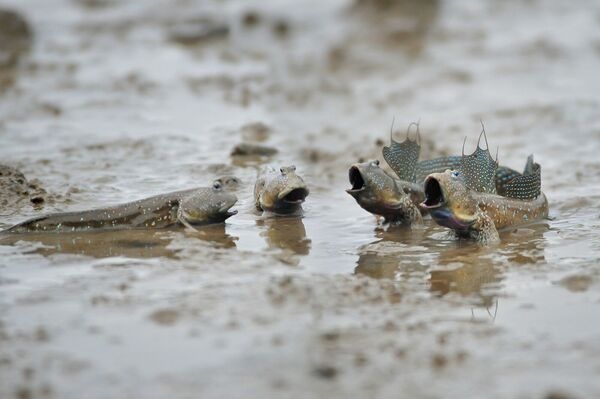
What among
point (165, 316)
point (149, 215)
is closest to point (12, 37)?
point (149, 215)

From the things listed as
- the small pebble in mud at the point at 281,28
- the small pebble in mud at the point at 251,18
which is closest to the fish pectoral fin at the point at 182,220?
the small pebble in mud at the point at 281,28

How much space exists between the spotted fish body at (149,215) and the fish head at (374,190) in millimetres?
643

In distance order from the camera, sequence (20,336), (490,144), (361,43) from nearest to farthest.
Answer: (20,336) < (490,144) < (361,43)

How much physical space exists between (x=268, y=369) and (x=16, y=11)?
1006 cm

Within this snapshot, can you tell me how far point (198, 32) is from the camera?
36.4ft

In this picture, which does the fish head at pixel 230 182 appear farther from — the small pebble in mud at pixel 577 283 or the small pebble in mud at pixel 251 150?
the small pebble in mud at pixel 577 283

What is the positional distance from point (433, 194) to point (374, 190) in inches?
14.4

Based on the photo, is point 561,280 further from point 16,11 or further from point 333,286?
point 16,11

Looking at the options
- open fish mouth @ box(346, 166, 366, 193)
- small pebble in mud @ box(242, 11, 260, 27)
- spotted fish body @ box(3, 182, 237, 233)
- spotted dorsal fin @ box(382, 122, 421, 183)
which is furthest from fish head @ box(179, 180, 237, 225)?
small pebble in mud @ box(242, 11, 260, 27)

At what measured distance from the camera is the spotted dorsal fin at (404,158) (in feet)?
16.5

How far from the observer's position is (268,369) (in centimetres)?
296

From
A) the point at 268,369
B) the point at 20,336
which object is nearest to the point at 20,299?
the point at 20,336

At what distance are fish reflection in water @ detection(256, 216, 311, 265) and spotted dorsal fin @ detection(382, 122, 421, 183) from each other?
59 centimetres

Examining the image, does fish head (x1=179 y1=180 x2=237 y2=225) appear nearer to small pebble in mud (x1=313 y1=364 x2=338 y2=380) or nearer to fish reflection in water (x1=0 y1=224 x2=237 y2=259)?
fish reflection in water (x1=0 y1=224 x2=237 y2=259)
